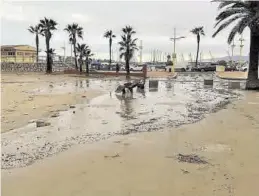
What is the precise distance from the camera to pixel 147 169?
24.1 ft

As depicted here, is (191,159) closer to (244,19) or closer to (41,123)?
(41,123)

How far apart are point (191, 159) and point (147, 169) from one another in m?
1.22

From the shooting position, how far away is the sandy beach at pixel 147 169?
6.16 meters

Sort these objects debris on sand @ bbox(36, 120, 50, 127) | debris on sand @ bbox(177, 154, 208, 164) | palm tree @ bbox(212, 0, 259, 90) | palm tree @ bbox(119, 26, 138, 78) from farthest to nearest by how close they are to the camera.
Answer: palm tree @ bbox(119, 26, 138, 78) < palm tree @ bbox(212, 0, 259, 90) < debris on sand @ bbox(36, 120, 50, 127) < debris on sand @ bbox(177, 154, 208, 164)

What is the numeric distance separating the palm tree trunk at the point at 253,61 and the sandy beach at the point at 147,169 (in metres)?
20.1

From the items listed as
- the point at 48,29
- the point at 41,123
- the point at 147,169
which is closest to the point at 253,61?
the point at 41,123

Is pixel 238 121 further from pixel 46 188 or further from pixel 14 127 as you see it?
pixel 46 188

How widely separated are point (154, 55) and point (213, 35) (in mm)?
123283

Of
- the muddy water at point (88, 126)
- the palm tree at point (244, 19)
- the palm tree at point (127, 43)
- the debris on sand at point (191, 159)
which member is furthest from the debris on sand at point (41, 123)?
the palm tree at point (127, 43)

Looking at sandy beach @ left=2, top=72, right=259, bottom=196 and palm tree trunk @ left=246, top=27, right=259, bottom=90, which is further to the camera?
palm tree trunk @ left=246, top=27, right=259, bottom=90

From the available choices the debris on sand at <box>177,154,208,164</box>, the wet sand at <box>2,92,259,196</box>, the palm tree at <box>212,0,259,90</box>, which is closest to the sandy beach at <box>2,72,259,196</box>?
the wet sand at <box>2,92,259,196</box>

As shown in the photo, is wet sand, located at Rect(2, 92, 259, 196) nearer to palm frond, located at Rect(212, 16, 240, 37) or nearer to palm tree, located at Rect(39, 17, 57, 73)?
palm frond, located at Rect(212, 16, 240, 37)

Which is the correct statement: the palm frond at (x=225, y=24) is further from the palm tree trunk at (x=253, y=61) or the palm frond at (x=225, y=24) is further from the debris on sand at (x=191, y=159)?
the debris on sand at (x=191, y=159)

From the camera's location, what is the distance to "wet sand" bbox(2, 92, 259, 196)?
243 inches
